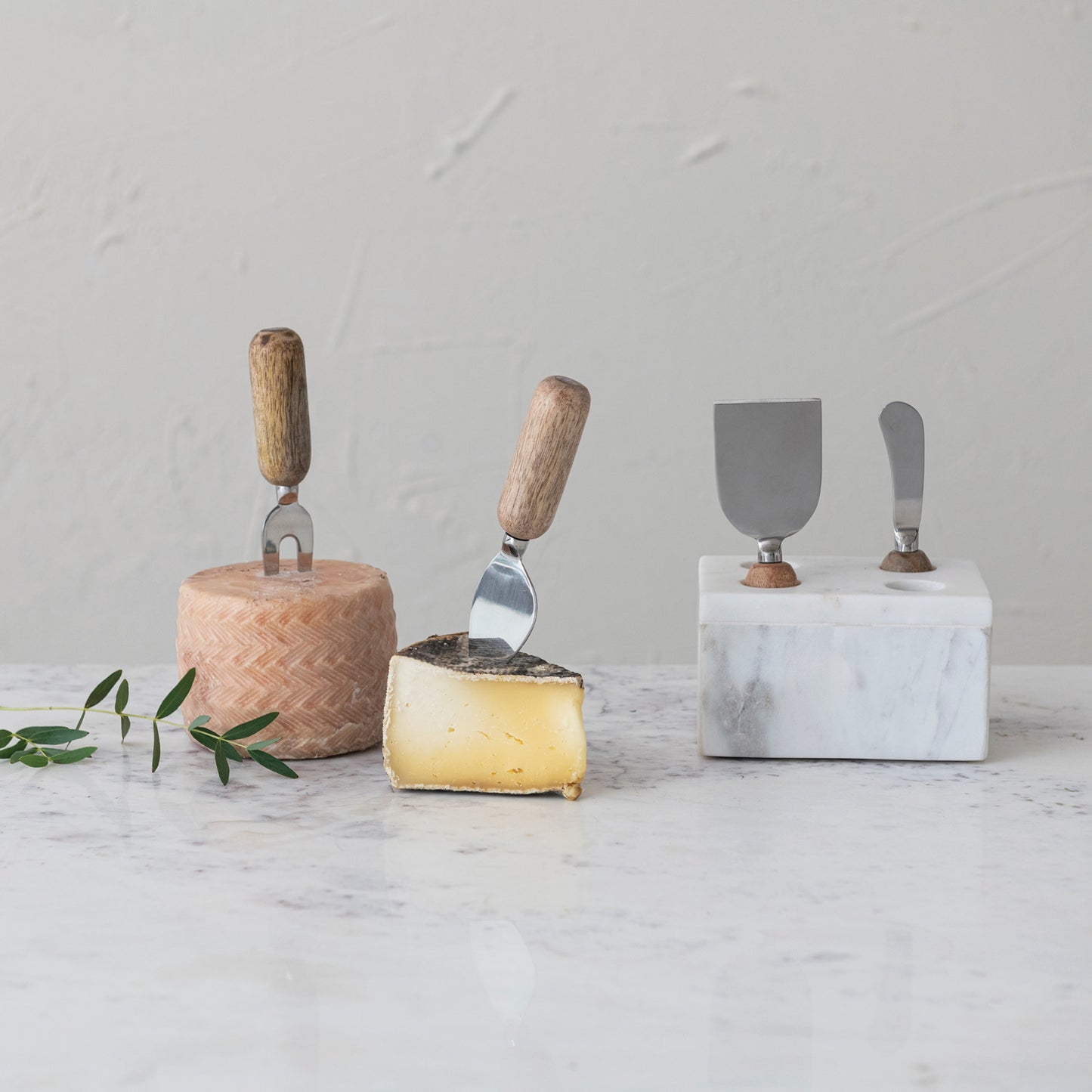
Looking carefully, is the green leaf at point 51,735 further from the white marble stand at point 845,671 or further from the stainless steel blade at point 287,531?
the white marble stand at point 845,671

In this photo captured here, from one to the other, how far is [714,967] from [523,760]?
9.7 inches

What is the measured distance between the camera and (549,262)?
201 centimetres

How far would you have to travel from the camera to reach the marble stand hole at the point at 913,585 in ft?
2.94

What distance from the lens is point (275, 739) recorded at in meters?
0.85

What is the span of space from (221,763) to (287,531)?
0.18m

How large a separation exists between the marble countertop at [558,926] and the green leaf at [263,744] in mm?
23

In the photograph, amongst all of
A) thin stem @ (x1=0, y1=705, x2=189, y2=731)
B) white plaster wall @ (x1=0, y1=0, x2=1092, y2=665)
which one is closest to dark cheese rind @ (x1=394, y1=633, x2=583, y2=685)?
thin stem @ (x1=0, y1=705, x2=189, y2=731)

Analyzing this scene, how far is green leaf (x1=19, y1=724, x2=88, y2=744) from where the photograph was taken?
2.90 ft

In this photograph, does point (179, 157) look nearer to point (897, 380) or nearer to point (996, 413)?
point (897, 380)

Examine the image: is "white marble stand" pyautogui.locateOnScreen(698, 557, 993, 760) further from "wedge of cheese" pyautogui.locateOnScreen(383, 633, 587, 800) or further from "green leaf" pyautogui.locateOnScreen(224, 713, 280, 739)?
"green leaf" pyautogui.locateOnScreen(224, 713, 280, 739)

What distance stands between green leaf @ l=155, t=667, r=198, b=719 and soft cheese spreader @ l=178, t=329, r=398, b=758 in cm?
2

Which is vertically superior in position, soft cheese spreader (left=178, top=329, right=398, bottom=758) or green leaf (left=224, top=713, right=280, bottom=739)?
soft cheese spreader (left=178, top=329, right=398, bottom=758)

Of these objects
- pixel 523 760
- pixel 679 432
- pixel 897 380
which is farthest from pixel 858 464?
pixel 523 760

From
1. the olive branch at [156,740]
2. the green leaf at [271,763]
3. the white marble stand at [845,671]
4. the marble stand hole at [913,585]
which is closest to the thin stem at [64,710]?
the olive branch at [156,740]
